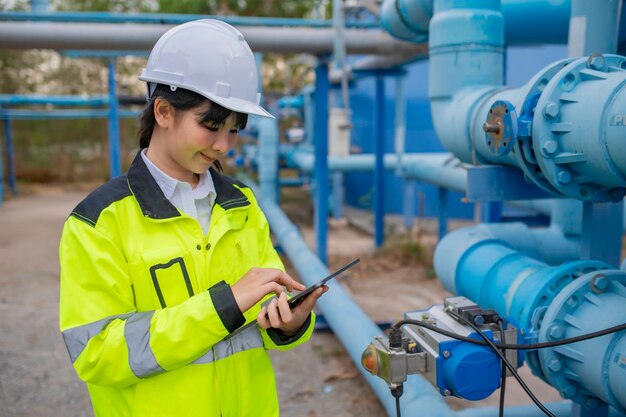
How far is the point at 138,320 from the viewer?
1120 millimetres

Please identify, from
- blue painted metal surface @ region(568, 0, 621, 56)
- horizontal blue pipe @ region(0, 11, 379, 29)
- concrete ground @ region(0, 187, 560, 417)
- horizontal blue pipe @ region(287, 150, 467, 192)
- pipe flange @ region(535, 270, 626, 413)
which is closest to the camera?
pipe flange @ region(535, 270, 626, 413)

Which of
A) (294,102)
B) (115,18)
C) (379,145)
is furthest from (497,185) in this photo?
(294,102)

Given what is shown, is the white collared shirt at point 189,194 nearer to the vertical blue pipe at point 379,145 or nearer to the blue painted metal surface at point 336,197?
the vertical blue pipe at point 379,145

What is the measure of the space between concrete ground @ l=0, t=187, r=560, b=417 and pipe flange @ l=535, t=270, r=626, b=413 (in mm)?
1407

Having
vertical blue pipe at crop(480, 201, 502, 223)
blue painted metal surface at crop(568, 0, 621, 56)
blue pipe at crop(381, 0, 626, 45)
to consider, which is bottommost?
vertical blue pipe at crop(480, 201, 502, 223)

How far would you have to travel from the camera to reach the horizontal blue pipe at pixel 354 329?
2.13 meters

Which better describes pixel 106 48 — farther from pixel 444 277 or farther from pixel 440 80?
pixel 444 277

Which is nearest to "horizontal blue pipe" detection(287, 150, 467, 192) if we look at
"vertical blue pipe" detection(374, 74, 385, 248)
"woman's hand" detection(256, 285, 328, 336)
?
"vertical blue pipe" detection(374, 74, 385, 248)

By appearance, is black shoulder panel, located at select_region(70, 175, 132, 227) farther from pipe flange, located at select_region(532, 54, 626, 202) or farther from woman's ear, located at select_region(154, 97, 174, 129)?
pipe flange, located at select_region(532, 54, 626, 202)

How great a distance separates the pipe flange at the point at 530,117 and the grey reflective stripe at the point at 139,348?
1047 millimetres

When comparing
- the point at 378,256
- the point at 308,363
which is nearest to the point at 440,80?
the point at 308,363

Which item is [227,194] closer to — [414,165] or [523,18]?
[523,18]

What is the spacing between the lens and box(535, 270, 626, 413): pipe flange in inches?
57.0

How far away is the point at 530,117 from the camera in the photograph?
1.59 metres
